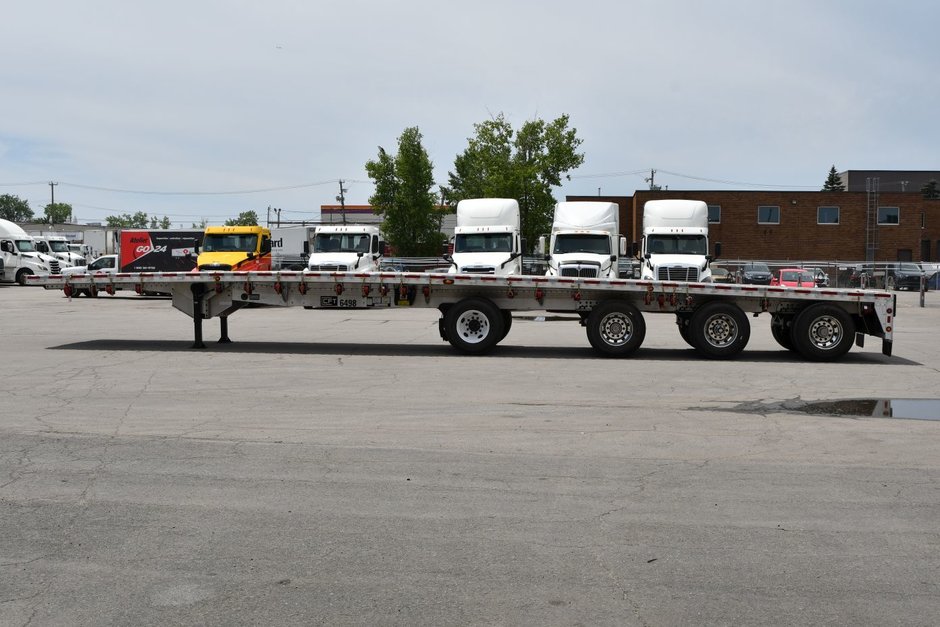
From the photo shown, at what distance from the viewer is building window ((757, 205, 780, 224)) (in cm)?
6319

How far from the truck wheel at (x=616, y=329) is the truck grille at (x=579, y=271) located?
29.0 feet

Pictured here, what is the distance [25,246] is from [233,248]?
76.2 ft

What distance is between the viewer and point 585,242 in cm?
2597

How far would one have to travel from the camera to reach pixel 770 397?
11.4 meters

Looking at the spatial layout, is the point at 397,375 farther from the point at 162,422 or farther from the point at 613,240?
the point at 613,240

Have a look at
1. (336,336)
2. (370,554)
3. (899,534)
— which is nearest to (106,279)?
(336,336)

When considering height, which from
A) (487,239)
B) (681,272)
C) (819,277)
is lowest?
(819,277)

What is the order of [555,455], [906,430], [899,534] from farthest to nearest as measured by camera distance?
1. [906,430]
2. [555,455]
3. [899,534]

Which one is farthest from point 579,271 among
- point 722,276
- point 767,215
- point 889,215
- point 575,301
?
point 889,215

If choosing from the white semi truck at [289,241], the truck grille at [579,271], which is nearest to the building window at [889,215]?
the white semi truck at [289,241]

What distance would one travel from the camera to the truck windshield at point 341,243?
96.7 feet

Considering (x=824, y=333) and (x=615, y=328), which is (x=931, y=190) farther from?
(x=615, y=328)

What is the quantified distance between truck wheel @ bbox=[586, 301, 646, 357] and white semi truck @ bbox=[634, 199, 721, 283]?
813 cm

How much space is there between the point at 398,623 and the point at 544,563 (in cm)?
111
